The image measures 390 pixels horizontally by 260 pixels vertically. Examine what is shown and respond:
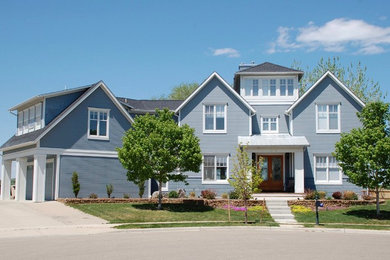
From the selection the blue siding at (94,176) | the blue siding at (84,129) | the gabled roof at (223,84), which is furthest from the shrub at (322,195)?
the blue siding at (84,129)

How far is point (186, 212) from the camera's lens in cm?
2588

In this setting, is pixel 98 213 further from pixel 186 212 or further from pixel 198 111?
pixel 198 111

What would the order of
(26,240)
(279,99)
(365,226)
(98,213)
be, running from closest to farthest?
1. (26,240)
2. (365,226)
3. (98,213)
4. (279,99)

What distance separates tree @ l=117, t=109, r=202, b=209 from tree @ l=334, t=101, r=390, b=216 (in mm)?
7830

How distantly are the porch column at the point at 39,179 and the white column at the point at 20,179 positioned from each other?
342 centimetres

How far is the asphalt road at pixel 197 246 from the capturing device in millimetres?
12938

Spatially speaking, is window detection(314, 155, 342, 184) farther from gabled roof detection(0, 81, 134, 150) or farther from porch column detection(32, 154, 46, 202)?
porch column detection(32, 154, 46, 202)

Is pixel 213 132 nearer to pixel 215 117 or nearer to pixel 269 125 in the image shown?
pixel 215 117

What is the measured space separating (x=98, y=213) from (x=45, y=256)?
12.1 m

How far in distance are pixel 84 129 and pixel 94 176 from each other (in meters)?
3.07

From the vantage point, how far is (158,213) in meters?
25.1

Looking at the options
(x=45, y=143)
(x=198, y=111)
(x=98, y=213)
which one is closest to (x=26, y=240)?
(x=98, y=213)

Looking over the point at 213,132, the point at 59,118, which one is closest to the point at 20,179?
the point at 59,118

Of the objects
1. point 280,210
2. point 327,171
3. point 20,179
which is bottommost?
point 280,210
